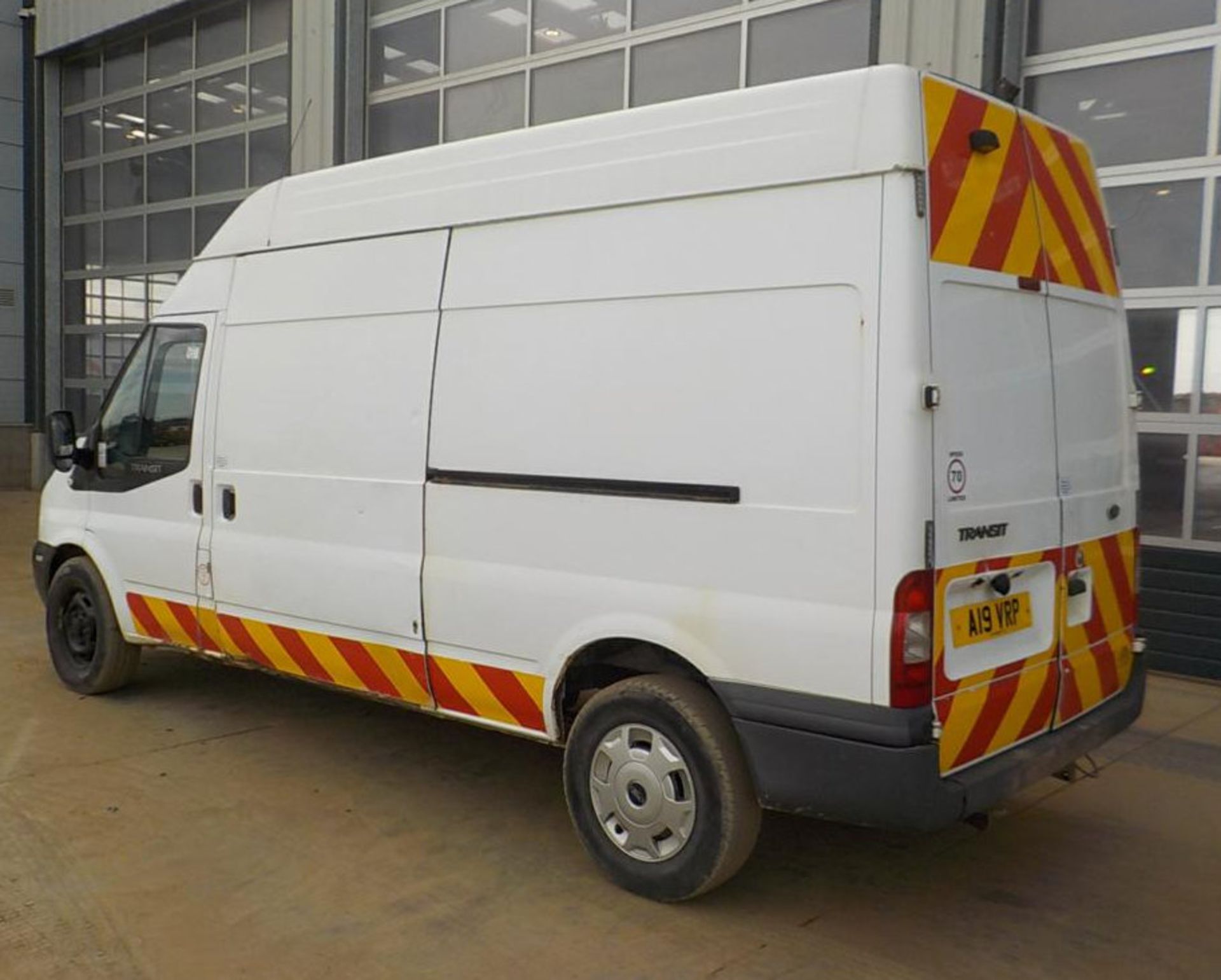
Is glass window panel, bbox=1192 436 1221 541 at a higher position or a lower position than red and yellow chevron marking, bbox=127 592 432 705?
higher

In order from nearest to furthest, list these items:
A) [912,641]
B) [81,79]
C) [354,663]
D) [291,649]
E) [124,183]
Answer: [912,641] < [354,663] < [291,649] < [124,183] < [81,79]

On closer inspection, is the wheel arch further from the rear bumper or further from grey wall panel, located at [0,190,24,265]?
grey wall panel, located at [0,190,24,265]

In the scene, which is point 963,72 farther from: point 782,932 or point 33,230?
point 33,230

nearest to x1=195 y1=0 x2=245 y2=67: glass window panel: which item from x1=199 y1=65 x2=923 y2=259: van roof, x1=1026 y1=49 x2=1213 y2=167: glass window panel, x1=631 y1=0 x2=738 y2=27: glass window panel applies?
x1=631 y1=0 x2=738 y2=27: glass window panel

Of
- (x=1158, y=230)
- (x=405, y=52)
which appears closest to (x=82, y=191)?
(x=405, y=52)

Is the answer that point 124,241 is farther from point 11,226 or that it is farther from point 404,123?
point 404,123

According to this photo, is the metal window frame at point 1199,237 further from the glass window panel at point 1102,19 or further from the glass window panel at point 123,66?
the glass window panel at point 123,66

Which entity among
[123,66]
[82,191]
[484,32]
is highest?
[123,66]

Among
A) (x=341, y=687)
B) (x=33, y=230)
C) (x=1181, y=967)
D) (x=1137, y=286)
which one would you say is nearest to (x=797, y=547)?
(x=1181, y=967)

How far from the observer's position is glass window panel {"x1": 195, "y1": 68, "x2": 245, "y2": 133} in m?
13.7

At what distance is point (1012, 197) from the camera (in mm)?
3619

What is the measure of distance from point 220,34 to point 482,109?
512 centimetres

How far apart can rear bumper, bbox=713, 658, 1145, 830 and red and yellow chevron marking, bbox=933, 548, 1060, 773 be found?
0.18ft

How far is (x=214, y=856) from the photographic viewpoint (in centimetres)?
404
